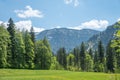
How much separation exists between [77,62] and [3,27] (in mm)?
73710

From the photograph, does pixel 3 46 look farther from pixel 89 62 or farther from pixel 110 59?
pixel 89 62

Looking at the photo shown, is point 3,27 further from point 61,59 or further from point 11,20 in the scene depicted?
point 61,59

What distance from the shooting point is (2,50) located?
7612 centimetres

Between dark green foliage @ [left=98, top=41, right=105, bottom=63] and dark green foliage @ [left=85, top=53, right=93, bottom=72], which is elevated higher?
dark green foliage @ [left=98, top=41, right=105, bottom=63]

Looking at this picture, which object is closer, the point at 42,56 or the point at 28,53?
the point at 28,53

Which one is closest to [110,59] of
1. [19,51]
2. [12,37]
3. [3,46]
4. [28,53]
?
[28,53]

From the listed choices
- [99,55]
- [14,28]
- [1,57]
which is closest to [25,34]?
[14,28]

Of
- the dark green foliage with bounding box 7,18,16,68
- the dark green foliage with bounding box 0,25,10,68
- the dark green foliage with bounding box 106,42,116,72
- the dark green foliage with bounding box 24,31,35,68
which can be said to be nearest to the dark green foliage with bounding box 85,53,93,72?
the dark green foliage with bounding box 106,42,116,72

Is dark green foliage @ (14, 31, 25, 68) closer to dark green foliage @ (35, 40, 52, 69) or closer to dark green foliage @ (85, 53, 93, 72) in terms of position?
dark green foliage @ (35, 40, 52, 69)

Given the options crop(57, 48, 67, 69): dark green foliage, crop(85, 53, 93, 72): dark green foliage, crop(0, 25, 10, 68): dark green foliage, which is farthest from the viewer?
crop(57, 48, 67, 69): dark green foliage

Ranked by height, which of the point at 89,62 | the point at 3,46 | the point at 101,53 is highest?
the point at 3,46

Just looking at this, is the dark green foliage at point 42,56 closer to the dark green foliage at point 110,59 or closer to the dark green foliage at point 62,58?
the dark green foliage at point 110,59

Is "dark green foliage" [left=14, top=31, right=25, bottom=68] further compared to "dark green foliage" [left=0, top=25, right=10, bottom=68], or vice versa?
"dark green foliage" [left=14, top=31, right=25, bottom=68]

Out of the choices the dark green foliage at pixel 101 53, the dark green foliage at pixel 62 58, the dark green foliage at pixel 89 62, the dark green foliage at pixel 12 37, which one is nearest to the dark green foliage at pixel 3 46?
the dark green foliage at pixel 12 37
